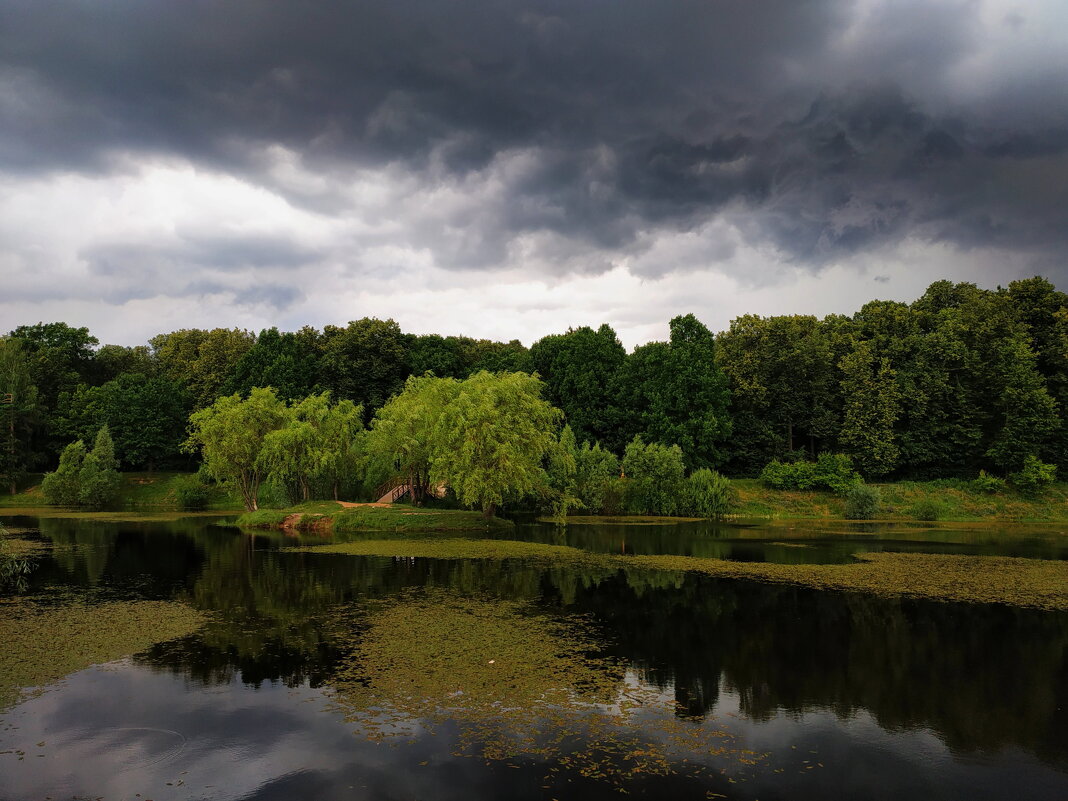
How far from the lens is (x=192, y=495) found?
61.7m

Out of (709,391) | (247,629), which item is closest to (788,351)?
(709,391)

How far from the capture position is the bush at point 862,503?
51844 millimetres

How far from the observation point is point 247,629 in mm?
16719

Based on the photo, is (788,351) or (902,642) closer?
(902,642)

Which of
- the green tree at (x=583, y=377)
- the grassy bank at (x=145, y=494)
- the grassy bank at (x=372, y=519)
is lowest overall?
the grassy bank at (x=145, y=494)

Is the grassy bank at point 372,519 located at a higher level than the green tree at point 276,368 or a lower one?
lower

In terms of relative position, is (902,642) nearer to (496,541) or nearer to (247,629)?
(247,629)

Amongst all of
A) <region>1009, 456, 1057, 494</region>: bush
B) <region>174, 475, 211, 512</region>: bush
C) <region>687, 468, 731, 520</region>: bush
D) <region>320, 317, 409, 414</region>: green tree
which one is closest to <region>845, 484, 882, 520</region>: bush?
<region>687, 468, 731, 520</region>: bush

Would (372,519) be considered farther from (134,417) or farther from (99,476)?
(134,417)

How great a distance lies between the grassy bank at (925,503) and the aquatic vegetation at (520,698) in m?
42.0

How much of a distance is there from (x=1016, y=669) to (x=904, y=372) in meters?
53.1

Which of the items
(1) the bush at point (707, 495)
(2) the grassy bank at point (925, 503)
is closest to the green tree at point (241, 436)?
(1) the bush at point (707, 495)

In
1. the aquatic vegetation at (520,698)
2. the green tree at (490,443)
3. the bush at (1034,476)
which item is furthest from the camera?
the bush at (1034,476)

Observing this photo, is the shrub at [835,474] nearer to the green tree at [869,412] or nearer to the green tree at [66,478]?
the green tree at [869,412]
